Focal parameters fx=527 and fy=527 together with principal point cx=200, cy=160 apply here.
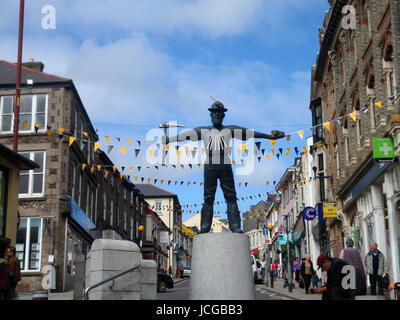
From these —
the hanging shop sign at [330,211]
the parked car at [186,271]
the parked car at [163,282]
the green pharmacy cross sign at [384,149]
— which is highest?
the green pharmacy cross sign at [384,149]

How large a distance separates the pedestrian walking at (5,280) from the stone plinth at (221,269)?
4335 millimetres

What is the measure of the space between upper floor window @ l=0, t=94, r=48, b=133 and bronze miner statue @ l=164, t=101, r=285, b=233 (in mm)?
19852

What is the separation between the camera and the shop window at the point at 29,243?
26.2m

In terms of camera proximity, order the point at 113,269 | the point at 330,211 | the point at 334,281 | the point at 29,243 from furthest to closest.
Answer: the point at 29,243, the point at 330,211, the point at 113,269, the point at 334,281

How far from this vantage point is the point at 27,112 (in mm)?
28625

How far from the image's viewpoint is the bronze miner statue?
10219 mm

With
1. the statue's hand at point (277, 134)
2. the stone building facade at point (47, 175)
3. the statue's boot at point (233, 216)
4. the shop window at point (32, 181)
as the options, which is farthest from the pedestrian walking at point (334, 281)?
the shop window at point (32, 181)

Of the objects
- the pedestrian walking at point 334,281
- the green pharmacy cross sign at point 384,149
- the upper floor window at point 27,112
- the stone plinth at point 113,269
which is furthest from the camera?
the upper floor window at point 27,112

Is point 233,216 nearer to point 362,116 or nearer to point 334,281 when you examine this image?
point 334,281

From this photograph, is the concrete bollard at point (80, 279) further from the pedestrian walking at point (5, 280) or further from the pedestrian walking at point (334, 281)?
the pedestrian walking at point (334, 281)

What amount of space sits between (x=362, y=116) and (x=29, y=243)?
1714cm

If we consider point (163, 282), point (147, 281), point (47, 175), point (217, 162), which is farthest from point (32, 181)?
point (217, 162)

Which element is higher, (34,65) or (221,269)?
(34,65)
